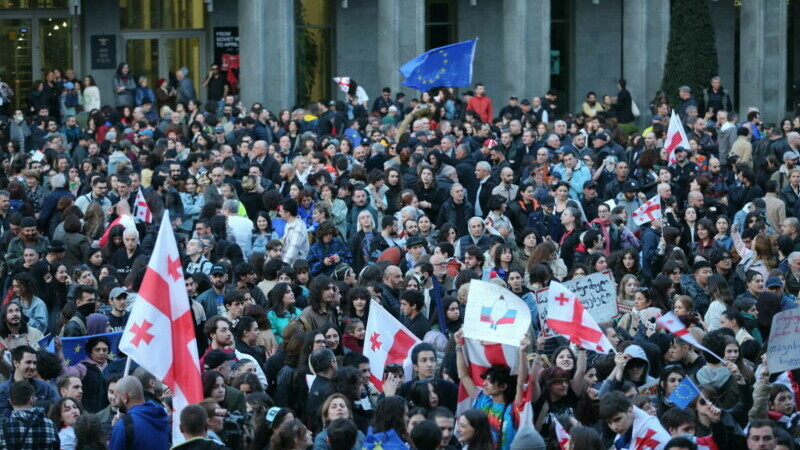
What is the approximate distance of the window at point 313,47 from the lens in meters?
37.5

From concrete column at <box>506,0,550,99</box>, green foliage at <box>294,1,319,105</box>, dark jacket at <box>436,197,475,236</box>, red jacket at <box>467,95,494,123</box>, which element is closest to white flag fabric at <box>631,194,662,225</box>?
dark jacket at <box>436,197,475,236</box>

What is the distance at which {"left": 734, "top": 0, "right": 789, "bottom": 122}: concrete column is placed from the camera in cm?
3606

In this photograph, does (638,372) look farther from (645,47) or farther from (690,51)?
(645,47)

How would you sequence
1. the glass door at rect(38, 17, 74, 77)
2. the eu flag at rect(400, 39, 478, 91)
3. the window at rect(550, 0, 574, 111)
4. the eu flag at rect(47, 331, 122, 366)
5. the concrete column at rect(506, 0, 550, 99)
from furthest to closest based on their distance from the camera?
the window at rect(550, 0, 574, 111) < the glass door at rect(38, 17, 74, 77) < the concrete column at rect(506, 0, 550, 99) < the eu flag at rect(400, 39, 478, 91) < the eu flag at rect(47, 331, 122, 366)

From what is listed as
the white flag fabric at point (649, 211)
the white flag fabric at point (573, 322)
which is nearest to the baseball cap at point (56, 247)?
the white flag fabric at point (573, 322)

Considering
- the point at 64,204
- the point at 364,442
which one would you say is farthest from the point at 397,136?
the point at 364,442

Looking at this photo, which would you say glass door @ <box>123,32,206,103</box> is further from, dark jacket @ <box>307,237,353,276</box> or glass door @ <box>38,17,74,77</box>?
dark jacket @ <box>307,237,353,276</box>

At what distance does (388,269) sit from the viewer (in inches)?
573

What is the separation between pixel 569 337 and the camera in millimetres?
11711

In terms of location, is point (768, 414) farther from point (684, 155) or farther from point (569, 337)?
point (684, 155)

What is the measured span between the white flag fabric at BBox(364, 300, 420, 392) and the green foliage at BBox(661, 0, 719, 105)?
22495mm

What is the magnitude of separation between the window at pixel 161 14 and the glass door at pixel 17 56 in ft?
7.35

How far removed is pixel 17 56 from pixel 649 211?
820 inches

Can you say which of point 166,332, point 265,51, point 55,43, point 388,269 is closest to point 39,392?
point 166,332
